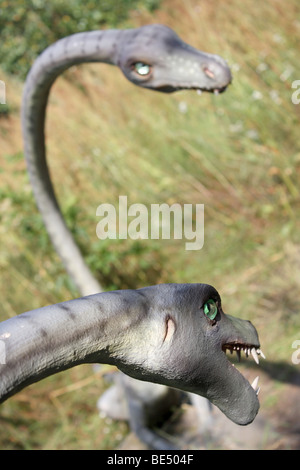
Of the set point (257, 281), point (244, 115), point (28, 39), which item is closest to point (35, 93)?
point (257, 281)

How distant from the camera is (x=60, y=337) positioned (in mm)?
900

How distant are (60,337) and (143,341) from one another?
185mm

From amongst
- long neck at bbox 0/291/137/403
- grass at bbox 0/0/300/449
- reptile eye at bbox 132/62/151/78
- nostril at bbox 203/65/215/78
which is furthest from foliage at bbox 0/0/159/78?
long neck at bbox 0/291/137/403

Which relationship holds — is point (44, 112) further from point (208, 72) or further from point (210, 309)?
point (210, 309)

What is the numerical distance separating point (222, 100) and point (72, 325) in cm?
309

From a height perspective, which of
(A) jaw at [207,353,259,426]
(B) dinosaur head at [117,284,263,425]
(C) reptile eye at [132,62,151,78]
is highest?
(C) reptile eye at [132,62,151,78]

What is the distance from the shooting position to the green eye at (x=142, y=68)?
1.78 meters

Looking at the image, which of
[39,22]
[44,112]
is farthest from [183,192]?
[39,22]

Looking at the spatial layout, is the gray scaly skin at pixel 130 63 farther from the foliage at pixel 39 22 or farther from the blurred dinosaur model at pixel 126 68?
the foliage at pixel 39 22

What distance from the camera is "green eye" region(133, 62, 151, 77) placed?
5.85 ft

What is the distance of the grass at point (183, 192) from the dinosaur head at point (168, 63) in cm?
139

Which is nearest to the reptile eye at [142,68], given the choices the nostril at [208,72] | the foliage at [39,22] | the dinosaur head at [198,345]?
the nostril at [208,72]

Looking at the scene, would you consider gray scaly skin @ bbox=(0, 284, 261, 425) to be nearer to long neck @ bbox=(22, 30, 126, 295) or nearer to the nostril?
the nostril

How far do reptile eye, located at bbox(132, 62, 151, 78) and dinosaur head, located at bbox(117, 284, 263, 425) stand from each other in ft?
3.02
